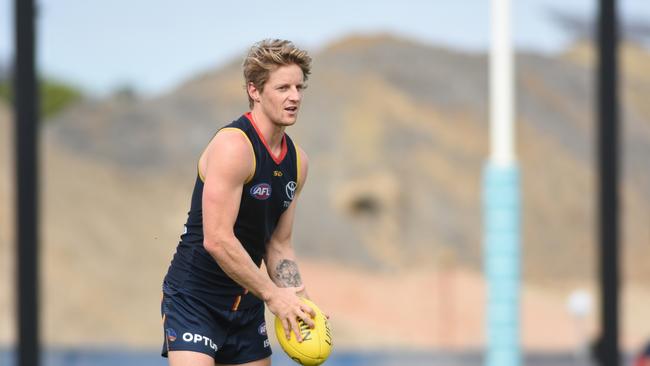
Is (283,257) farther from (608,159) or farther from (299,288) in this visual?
(608,159)

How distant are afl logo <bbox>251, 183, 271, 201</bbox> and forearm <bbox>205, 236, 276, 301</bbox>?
221mm

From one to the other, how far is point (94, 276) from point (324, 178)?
11.1m

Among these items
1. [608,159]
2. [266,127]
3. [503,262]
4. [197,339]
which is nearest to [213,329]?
[197,339]

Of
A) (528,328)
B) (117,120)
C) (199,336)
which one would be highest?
(117,120)

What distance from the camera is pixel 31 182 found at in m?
10.6

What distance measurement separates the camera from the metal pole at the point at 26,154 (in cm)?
1041

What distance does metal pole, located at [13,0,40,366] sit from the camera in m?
10.4

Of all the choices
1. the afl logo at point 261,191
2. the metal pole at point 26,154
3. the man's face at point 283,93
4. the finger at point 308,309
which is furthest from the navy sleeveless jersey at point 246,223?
the metal pole at point 26,154

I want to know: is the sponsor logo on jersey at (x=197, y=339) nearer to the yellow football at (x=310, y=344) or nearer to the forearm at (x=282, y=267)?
the yellow football at (x=310, y=344)

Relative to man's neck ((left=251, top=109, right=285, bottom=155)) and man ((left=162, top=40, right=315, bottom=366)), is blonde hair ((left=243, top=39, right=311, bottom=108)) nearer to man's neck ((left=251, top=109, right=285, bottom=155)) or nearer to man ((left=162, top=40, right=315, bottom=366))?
man ((left=162, top=40, right=315, bottom=366))

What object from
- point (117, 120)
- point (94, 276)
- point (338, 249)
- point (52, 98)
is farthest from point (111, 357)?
point (52, 98)

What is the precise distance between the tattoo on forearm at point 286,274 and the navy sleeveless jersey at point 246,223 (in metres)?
0.13

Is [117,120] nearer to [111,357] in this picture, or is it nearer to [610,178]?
[111,357]

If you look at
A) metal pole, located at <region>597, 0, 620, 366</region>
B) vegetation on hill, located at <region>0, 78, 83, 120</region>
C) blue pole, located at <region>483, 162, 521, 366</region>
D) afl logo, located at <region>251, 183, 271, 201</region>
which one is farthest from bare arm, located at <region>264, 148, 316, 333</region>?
vegetation on hill, located at <region>0, 78, 83, 120</region>
